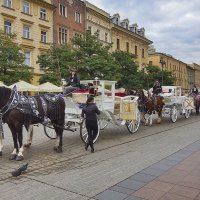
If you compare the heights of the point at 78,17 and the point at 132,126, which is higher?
the point at 78,17

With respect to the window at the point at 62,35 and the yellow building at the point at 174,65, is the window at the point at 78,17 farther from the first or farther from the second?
the yellow building at the point at 174,65

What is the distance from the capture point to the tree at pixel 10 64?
28.2 metres

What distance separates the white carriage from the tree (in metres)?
14.0

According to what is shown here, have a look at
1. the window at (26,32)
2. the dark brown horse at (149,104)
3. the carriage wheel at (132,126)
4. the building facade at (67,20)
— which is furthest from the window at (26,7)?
the carriage wheel at (132,126)

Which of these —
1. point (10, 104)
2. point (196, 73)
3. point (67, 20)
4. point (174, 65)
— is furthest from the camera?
point (196, 73)

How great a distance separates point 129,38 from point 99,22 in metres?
10.2

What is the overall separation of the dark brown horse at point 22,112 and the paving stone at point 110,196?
294 cm

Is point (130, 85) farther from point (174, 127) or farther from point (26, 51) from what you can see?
point (174, 127)

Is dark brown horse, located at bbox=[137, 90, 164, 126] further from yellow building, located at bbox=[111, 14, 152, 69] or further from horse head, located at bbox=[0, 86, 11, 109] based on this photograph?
yellow building, located at bbox=[111, 14, 152, 69]

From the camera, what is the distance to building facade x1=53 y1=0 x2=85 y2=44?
139 feet

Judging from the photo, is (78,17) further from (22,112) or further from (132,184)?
(132,184)

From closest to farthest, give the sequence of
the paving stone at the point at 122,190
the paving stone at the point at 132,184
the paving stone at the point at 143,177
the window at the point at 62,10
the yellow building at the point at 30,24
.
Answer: the paving stone at the point at 122,190 → the paving stone at the point at 132,184 → the paving stone at the point at 143,177 → the yellow building at the point at 30,24 → the window at the point at 62,10

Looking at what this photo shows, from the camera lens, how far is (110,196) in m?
5.52

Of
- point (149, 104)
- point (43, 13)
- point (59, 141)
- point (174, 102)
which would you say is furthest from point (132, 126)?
point (43, 13)
